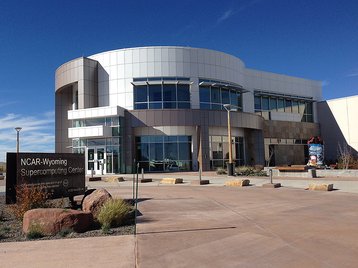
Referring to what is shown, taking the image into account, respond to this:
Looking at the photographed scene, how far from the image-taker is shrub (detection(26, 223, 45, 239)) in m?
8.50

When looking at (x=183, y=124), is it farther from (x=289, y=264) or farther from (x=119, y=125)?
(x=289, y=264)

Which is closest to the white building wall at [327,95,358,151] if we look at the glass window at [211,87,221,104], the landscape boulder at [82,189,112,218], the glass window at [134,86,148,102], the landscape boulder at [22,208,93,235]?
the glass window at [211,87,221,104]

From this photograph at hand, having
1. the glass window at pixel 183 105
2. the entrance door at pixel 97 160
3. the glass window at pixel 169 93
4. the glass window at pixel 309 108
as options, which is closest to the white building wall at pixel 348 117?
the glass window at pixel 309 108

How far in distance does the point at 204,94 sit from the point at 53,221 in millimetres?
33269

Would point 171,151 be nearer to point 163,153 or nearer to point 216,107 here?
point 163,153

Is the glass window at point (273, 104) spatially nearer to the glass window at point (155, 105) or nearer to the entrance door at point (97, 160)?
the glass window at point (155, 105)

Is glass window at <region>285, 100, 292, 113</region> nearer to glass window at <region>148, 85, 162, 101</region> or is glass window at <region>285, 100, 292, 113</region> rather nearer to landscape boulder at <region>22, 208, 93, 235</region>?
glass window at <region>148, 85, 162, 101</region>

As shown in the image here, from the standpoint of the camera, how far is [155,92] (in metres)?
39.8

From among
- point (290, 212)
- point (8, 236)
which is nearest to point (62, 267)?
point (8, 236)

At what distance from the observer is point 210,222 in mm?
10219

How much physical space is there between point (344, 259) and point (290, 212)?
5340 mm

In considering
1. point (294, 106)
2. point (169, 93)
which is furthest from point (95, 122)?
point (294, 106)

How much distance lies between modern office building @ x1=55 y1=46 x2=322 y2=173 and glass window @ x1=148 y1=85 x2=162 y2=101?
8 centimetres

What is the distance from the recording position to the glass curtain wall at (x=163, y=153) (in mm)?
38719
